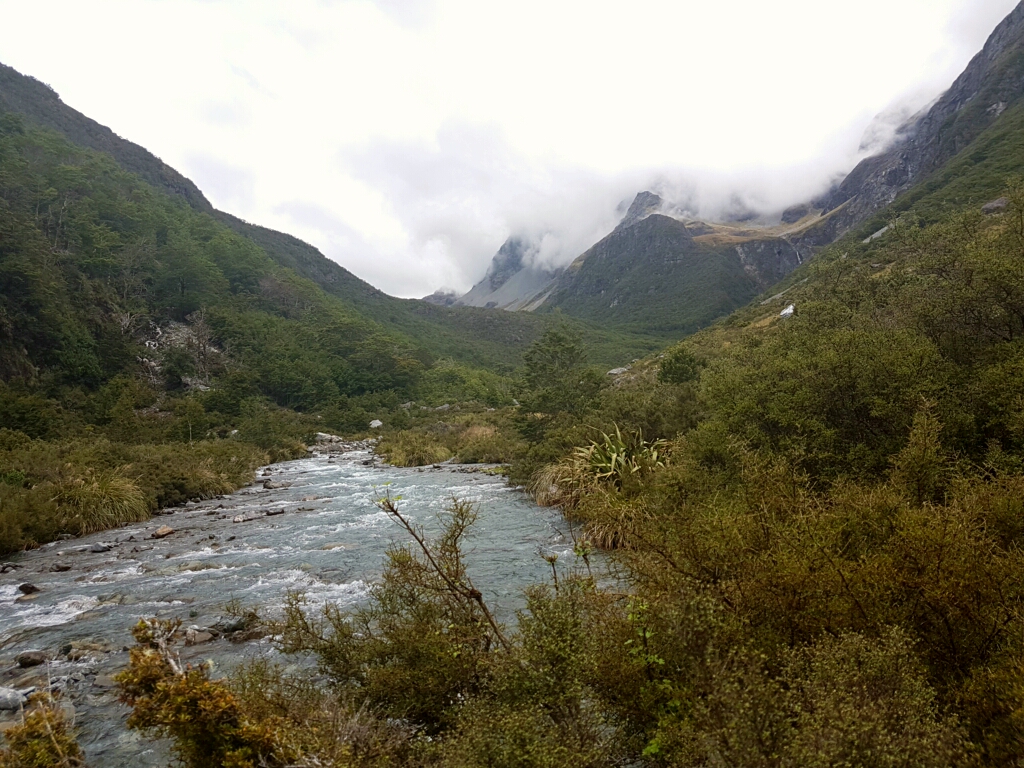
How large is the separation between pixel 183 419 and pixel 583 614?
40.1 m

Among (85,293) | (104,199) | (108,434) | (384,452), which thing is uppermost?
(104,199)

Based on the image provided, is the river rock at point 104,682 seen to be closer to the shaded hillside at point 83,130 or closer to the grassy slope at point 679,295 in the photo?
the shaded hillside at point 83,130

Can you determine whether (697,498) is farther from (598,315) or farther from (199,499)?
(598,315)

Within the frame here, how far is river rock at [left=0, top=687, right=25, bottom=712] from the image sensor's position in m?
6.87

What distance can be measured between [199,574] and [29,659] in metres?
4.73

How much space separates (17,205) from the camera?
61844mm

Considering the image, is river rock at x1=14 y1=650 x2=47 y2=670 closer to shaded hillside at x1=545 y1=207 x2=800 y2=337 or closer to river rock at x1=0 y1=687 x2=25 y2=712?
river rock at x1=0 y1=687 x2=25 y2=712

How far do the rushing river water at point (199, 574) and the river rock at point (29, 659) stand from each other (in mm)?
93

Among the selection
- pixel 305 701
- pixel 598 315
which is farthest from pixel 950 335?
pixel 598 315

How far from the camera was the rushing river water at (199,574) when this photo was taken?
7773 millimetres

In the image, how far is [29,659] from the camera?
8281 mm

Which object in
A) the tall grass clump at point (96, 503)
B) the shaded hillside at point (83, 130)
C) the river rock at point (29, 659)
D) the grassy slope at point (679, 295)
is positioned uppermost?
the shaded hillside at point (83, 130)

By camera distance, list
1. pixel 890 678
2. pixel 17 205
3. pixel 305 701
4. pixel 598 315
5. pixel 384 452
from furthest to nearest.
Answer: pixel 598 315 → pixel 17 205 → pixel 384 452 → pixel 305 701 → pixel 890 678

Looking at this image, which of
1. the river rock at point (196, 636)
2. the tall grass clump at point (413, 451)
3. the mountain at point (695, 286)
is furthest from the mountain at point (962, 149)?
the river rock at point (196, 636)
